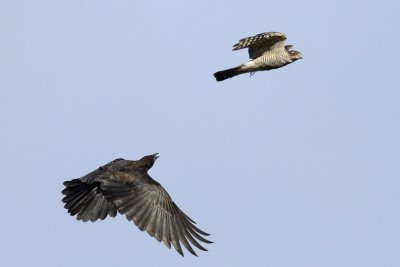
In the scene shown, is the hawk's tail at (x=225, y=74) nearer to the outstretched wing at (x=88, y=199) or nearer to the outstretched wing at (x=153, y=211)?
the outstretched wing at (x=88, y=199)

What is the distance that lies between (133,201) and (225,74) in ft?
20.1

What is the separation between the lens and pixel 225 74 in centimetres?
2558

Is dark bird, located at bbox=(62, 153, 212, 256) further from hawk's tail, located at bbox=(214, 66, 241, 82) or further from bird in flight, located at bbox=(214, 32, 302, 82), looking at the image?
bird in flight, located at bbox=(214, 32, 302, 82)

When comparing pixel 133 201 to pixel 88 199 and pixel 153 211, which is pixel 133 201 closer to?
pixel 153 211

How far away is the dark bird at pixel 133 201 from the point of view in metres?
19.9

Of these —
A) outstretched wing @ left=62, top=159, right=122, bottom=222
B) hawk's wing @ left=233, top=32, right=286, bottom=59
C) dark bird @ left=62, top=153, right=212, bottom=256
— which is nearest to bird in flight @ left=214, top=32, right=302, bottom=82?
hawk's wing @ left=233, top=32, right=286, bottom=59

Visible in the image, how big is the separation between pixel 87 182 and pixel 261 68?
636cm

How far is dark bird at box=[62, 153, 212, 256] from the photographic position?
19.9 metres

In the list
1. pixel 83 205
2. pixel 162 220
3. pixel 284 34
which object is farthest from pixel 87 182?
pixel 284 34

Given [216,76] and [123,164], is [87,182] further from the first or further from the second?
[216,76]

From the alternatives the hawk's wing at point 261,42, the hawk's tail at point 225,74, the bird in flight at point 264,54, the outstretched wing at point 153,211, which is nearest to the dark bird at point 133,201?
the outstretched wing at point 153,211

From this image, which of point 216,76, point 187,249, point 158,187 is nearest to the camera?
point 187,249

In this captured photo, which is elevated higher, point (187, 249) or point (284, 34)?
point (284, 34)

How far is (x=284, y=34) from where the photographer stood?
25891mm
